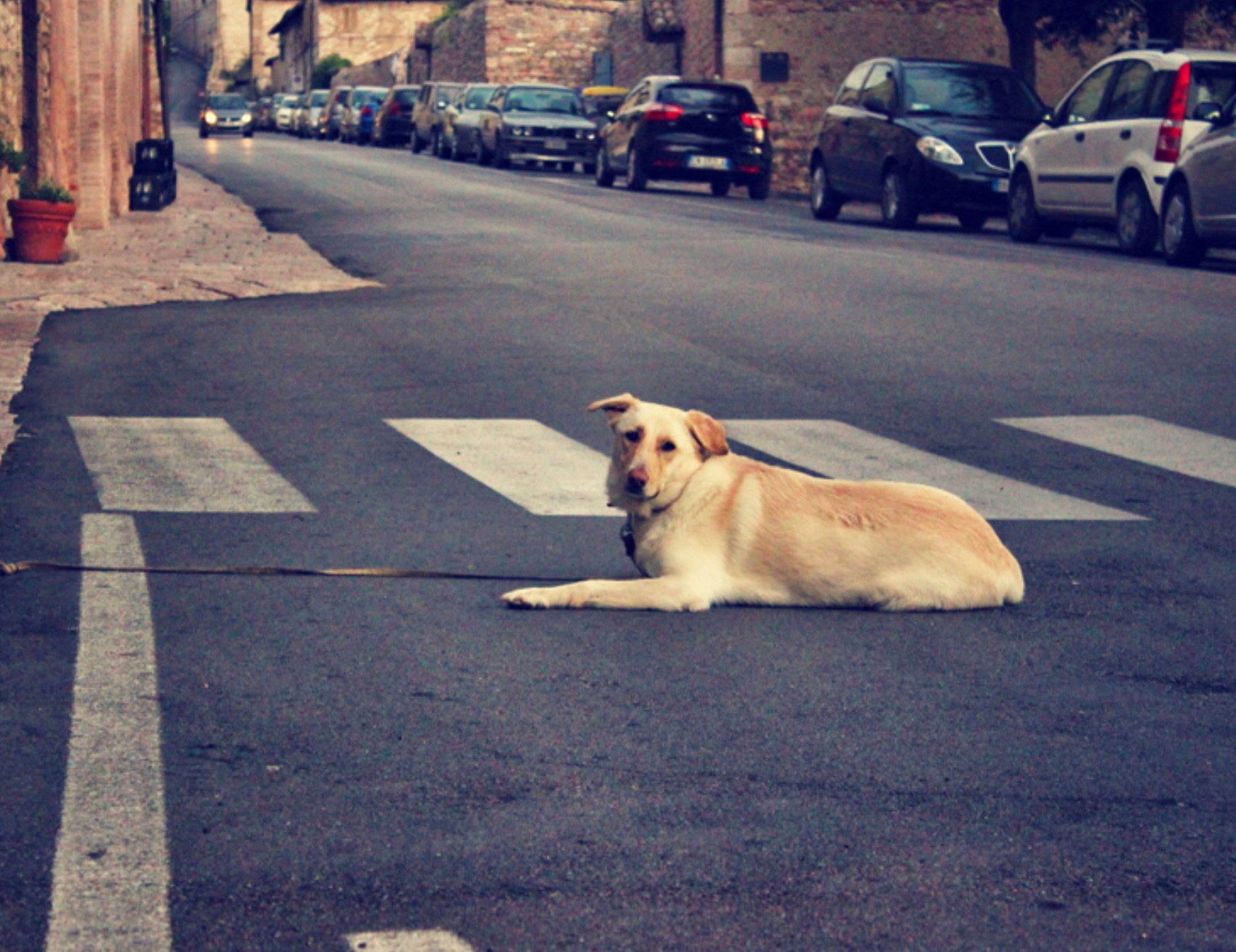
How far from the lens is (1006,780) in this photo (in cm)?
408

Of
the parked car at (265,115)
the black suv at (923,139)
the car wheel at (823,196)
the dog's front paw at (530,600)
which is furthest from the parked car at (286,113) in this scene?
the dog's front paw at (530,600)

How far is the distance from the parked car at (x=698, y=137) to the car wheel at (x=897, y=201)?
728 cm

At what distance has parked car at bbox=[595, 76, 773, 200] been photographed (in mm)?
31078

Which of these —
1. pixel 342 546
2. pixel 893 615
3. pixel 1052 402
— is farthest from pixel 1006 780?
pixel 1052 402

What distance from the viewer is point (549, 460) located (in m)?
8.17

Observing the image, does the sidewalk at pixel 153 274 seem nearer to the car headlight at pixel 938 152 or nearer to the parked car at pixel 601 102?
the car headlight at pixel 938 152

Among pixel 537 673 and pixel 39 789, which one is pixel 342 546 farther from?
pixel 39 789

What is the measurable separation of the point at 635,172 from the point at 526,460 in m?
24.0

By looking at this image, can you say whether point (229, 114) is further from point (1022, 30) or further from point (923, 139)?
point (923, 139)

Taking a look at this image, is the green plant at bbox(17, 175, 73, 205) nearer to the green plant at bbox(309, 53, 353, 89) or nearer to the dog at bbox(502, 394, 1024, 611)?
the dog at bbox(502, 394, 1024, 611)

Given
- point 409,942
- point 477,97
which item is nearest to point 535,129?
point 477,97

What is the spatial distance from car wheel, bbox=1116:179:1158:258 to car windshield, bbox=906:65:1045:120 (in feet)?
13.7

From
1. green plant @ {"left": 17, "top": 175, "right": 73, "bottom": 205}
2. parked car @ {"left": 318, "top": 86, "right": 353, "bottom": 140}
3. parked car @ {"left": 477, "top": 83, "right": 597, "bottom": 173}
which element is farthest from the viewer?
parked car @ {"left": 318, "top": 86, "right": 353, "bottom": 140}

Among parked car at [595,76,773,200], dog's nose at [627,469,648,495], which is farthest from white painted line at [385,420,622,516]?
parked car at [595,76,773,200]
